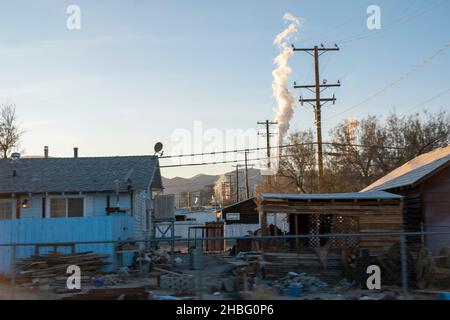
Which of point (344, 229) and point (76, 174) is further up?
point (76, 174)

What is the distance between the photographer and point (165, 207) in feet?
92.7

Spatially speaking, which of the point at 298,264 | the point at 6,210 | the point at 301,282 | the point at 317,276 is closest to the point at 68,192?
the point at 6,210

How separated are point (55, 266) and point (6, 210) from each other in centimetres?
746

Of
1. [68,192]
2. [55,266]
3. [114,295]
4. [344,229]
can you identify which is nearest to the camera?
[114,295]

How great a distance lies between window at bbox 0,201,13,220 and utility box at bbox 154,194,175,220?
726cm

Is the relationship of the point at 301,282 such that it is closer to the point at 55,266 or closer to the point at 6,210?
the point at 55,266

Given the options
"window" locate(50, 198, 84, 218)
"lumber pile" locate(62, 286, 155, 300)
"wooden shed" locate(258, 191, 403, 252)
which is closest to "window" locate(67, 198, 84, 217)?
"window" locate(50, 198, 84, 218)

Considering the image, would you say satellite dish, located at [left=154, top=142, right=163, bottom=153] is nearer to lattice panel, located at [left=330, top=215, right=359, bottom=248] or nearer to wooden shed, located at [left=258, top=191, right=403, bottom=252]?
wooden shed, located at [left=258, top=191, right=403, bottom=252]

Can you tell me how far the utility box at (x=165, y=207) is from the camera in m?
28.1

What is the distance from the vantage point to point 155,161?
27641 mm

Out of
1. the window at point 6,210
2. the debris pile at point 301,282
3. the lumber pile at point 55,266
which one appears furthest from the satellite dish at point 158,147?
the debris pile at point 301,282
